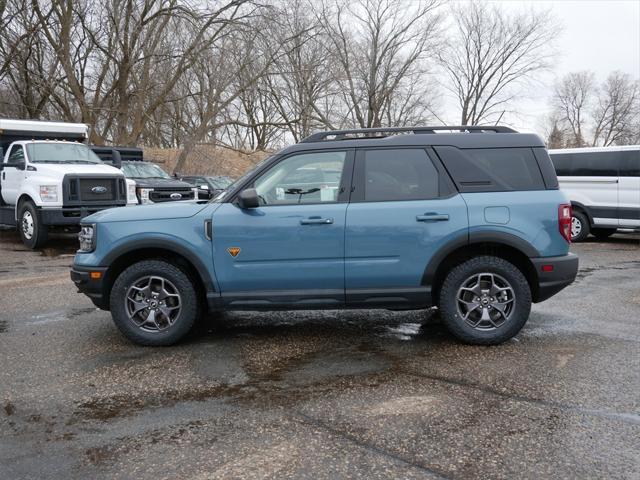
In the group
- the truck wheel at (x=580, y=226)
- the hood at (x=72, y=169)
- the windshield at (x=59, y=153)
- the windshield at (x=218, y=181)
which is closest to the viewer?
the hood at (x=72, y=169)

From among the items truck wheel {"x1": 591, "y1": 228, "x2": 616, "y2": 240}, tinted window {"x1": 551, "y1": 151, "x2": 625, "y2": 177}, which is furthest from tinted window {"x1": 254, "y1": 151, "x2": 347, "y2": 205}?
truck wheel {"x1": 591, "y1": 228, "x2": 616, "y2": 240}

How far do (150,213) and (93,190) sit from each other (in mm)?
7218

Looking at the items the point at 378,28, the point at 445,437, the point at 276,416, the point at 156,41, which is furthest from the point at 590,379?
the point at 378,28

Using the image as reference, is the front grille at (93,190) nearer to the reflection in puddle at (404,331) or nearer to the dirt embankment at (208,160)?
the reflection in puddle at (404,331)

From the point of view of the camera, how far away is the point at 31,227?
38.5 ft

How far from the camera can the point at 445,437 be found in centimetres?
332

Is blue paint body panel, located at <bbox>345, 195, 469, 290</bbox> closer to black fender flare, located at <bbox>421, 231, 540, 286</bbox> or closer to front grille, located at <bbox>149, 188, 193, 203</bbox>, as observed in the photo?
black fender flare, located at <bbox>421, 231, 540, 286</bbox>

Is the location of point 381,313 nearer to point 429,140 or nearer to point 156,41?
point 429,140

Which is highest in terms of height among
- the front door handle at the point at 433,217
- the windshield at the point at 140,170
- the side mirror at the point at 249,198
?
the windshield at the point at 140,170

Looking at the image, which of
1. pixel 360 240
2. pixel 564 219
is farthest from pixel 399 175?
pixel 564 219

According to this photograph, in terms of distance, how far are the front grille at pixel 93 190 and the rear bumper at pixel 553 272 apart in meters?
9.26

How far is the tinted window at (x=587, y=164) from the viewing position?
12.7 metres

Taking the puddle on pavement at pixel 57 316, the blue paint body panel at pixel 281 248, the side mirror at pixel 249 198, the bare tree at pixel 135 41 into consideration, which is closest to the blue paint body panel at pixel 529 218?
the blue paint body panel at pixel 281 248

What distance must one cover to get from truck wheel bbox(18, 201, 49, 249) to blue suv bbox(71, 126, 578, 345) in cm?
729
